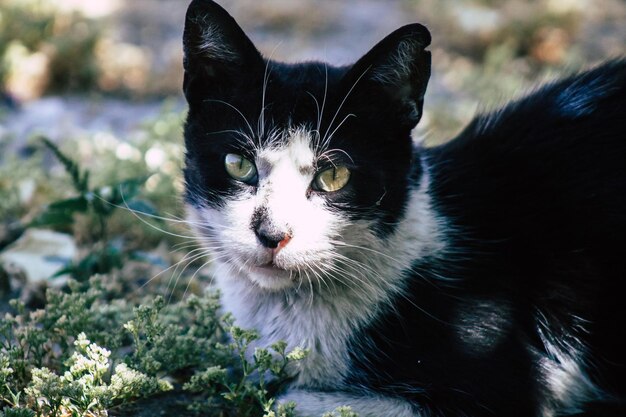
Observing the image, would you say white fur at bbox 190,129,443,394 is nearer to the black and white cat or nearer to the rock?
the black and white cat

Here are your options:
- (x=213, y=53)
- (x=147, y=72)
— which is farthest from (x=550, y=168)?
(x=147, y=72)

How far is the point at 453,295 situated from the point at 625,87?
0.97 m

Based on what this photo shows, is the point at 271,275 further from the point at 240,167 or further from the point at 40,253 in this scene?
the point at 40,253

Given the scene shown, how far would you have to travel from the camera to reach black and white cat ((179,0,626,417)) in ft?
7.11

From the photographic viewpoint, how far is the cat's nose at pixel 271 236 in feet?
6.63

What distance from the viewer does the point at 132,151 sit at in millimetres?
4129

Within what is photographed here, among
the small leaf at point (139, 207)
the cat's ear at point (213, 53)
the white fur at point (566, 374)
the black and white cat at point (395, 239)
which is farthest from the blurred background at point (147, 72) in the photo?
the white fur at point (566, 374)

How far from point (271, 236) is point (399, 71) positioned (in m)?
0.64

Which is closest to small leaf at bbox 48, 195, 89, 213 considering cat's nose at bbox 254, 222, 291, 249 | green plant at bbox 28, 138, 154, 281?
green plant at bbox 28, 138, 154, 281

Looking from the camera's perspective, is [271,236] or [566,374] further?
[566,374]

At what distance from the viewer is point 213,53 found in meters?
2.29

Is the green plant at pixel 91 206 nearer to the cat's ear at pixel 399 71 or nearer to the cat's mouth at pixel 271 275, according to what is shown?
the cat's mouth at pixel 271 275

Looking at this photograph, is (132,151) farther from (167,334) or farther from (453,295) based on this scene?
(453,295)

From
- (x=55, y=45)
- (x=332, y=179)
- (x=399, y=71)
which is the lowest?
(x=332, y=179)
